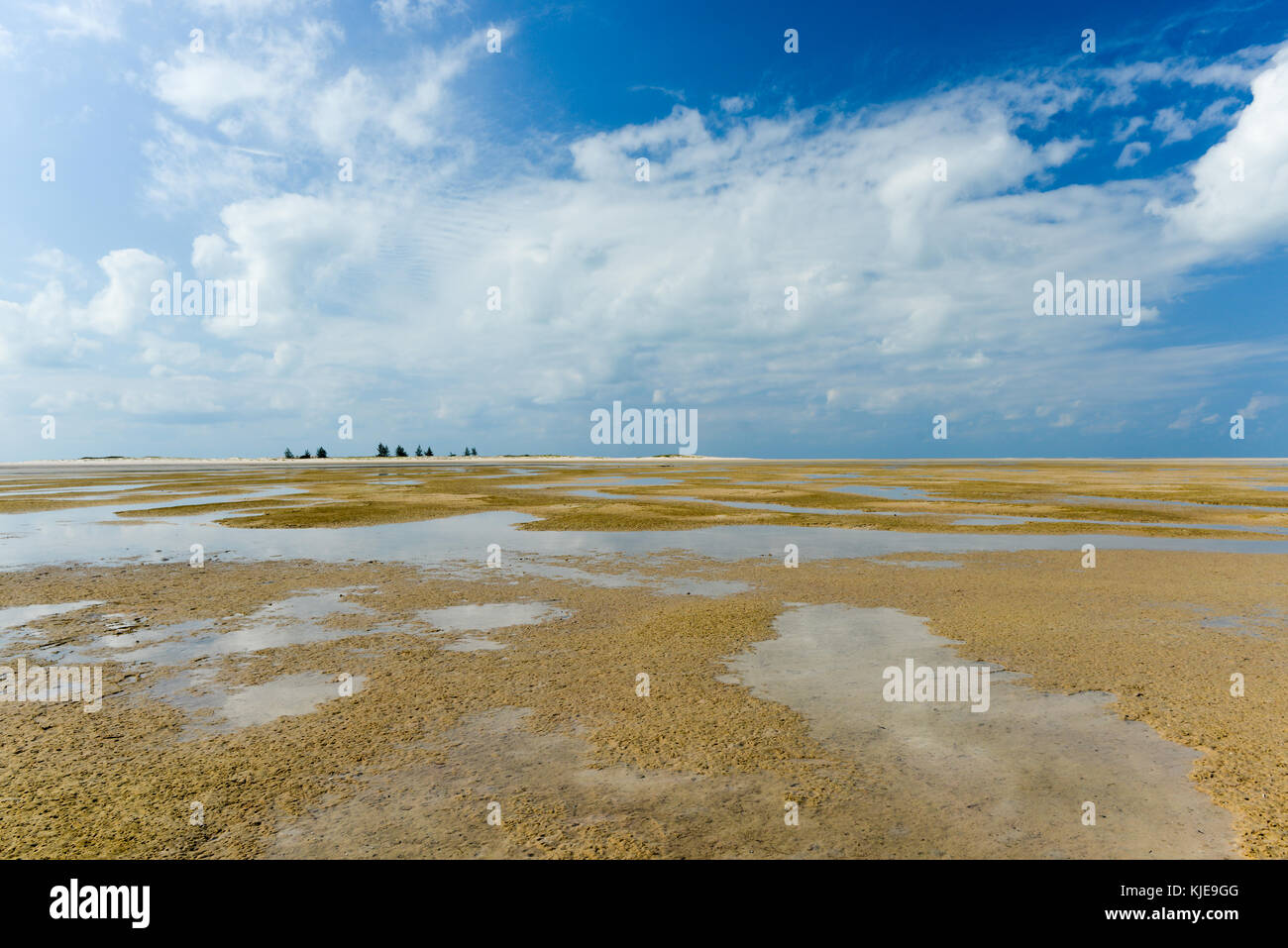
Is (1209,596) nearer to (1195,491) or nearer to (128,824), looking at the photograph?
(128,824)

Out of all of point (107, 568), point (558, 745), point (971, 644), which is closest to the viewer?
point (558, 745)

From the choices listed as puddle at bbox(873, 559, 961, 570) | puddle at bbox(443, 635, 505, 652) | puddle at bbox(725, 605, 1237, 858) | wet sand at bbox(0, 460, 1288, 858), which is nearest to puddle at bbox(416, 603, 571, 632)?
wet sand at bbox(0, 460, 1288, 858)

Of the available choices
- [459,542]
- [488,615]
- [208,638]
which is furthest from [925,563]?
[208,638]

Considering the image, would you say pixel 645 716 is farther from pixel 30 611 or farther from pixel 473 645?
pixel 30 611

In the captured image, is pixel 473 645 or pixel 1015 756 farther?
pixel 473 645

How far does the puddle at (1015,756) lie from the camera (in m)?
5.40

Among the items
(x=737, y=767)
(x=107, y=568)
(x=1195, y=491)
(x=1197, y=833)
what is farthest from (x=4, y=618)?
(x=1195, y=491)

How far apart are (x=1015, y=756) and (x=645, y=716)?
3.96 m

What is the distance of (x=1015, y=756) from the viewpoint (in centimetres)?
684

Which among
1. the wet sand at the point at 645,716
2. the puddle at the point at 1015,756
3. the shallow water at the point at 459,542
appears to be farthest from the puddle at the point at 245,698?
the shallow water at the point at 459,542

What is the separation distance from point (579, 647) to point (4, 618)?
37.2 ft

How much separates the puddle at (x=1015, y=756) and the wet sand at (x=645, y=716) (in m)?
0.04

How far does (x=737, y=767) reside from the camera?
659cm

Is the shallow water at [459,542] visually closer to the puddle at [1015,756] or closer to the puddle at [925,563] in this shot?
the puddle at [925,563]
